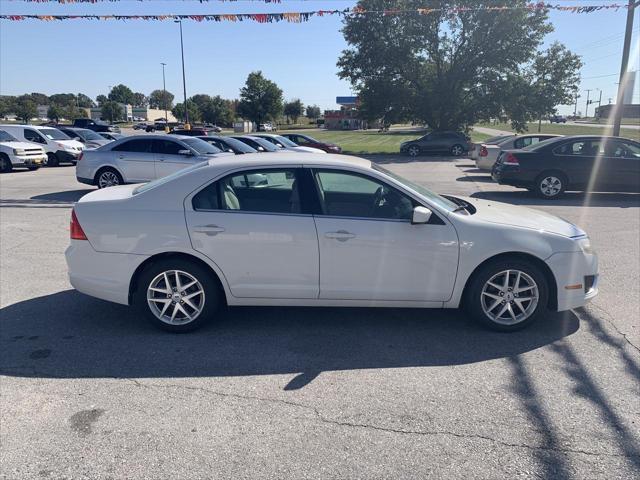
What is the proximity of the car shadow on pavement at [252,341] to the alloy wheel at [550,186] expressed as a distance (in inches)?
333

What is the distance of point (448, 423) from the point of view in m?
3.13

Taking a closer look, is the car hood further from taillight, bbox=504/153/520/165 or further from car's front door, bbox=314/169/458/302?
taillight, bbox=504/153/520/165

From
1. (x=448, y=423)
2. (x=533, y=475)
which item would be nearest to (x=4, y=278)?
(x=448, y=423)

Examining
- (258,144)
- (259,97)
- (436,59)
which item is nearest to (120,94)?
(259,97)

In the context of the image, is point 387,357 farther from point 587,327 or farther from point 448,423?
point 587,327

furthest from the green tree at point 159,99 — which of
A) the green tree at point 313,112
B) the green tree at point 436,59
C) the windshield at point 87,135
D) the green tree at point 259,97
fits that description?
the windshield at point 87,135

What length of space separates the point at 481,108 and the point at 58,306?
34214 millimetres

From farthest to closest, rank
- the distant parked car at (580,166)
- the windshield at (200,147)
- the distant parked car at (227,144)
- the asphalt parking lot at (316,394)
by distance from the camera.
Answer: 1. the distant parked car at (227,144)
2. the windshield at (200,147)
3. the distant parked car at (580,166)
4. the asphalt parking lot at (316,394)

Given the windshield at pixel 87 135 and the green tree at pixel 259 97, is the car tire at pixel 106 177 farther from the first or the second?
the green tree at pixel 259 97

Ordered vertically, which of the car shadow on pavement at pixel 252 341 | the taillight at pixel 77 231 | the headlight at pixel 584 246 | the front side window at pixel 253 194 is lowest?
the car shadow on pavement at pixel 252 341

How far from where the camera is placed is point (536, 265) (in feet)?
14.3

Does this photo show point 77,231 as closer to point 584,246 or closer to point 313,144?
point 584,246

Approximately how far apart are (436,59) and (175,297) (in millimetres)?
34165

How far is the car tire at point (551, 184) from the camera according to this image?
12.4 meters
